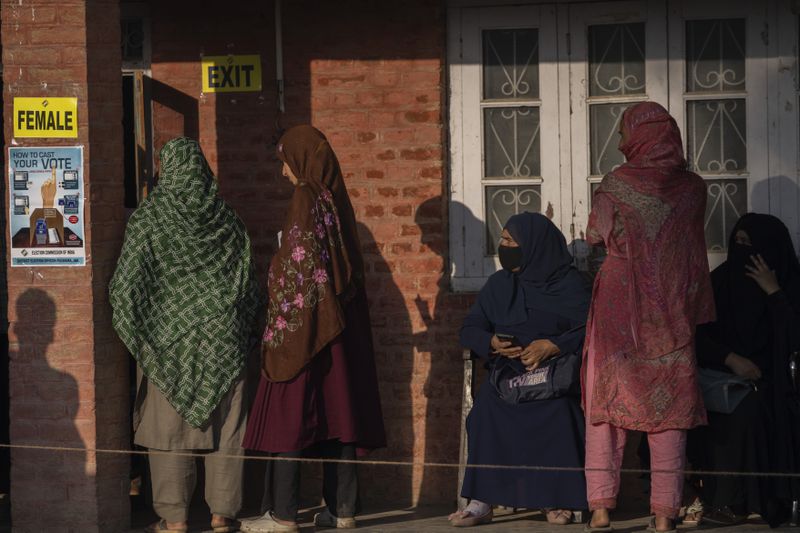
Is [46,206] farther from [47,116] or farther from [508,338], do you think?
[508,338]

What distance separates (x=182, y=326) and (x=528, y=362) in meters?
1.74

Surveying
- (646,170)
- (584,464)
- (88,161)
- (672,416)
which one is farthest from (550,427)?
(88,161)

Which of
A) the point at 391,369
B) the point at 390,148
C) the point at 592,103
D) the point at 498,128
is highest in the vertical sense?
the point at 592,103

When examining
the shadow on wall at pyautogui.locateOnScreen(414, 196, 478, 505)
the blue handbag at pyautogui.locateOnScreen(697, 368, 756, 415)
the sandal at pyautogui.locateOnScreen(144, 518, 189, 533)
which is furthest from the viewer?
the shadow on wall at pyautogui.locateOnScreen(414, 196, 478, 505)

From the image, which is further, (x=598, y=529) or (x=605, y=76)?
(x=605, y=76)

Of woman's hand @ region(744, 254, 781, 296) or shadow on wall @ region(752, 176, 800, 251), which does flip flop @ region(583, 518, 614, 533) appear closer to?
woman's hand @ region(744, 254, 781, 296)

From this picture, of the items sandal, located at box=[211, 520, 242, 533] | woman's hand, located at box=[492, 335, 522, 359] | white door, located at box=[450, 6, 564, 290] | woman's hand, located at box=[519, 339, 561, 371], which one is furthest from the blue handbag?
sandal, located at box=[211, 520, 242, 533]

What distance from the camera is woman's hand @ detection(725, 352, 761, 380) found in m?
7.15

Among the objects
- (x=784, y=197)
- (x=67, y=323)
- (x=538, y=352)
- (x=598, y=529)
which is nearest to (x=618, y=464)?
(x=598, y=529)

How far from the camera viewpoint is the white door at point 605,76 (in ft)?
26.3

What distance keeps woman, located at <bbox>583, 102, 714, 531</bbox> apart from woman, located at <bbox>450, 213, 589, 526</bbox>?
0.28m

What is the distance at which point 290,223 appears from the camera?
7184mm

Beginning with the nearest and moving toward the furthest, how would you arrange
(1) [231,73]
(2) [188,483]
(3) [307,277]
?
(3) [307,277] → (2) [188,483] → (1) [231,73]

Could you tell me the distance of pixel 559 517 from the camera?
737 cm
